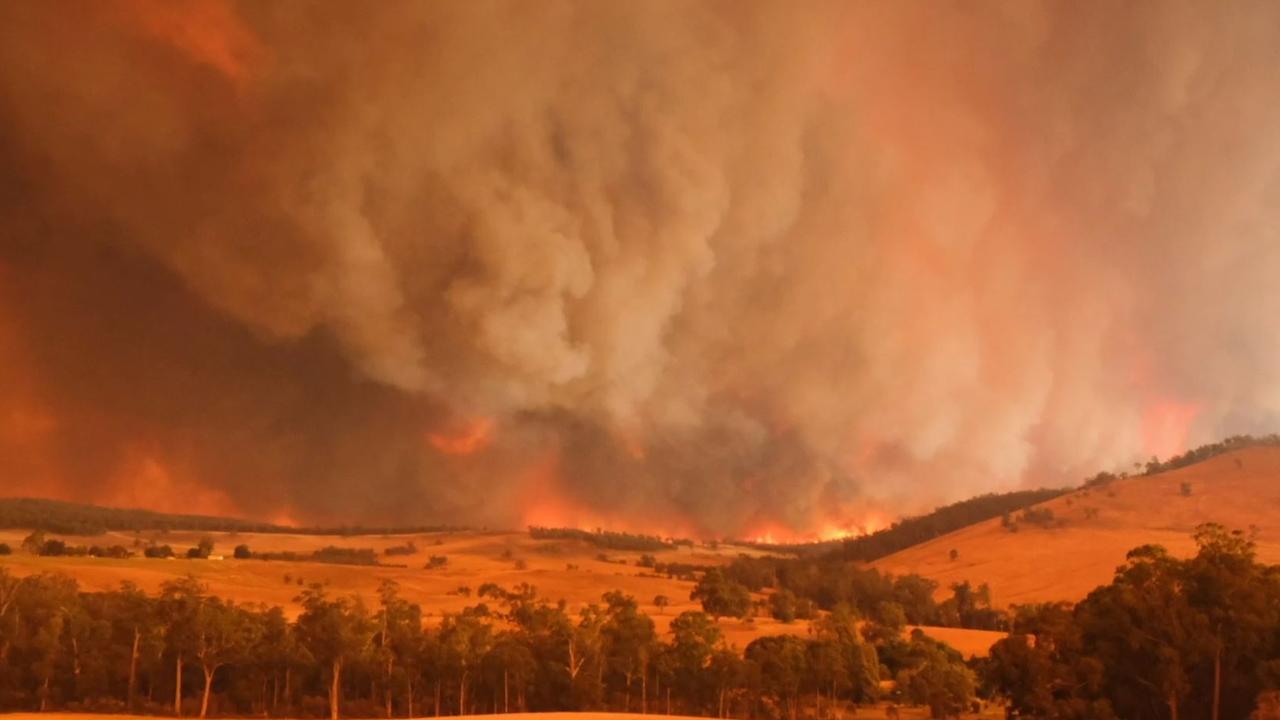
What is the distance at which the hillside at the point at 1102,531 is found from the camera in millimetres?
94250

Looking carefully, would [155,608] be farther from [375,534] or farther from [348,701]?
[375,534]

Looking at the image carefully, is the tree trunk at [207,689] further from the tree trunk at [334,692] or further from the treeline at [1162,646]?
the treeline at [1162,646]

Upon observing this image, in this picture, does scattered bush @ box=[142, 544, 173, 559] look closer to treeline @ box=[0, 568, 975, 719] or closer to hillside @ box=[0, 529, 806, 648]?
hillside @ box=[0, 529, 806, 648]

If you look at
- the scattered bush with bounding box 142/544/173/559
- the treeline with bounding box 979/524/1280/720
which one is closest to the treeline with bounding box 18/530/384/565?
the scattered bush with bounding box 142/544/173/559

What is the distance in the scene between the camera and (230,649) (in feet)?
132

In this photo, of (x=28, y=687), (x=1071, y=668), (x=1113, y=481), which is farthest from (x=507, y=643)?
(x=1113, y=481)

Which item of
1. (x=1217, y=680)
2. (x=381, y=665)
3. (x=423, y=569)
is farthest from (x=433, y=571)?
(x=1217, y=680)

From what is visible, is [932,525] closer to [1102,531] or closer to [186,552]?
[1102,531]

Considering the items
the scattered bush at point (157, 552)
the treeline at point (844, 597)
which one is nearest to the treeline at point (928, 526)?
the treeline at point (844, 597)

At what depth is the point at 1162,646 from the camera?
1073 inches

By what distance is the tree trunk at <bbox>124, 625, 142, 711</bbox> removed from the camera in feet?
127

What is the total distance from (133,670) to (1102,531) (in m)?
107

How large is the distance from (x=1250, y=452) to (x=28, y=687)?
15419 cm

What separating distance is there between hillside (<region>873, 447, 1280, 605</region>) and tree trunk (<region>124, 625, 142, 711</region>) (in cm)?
7247
